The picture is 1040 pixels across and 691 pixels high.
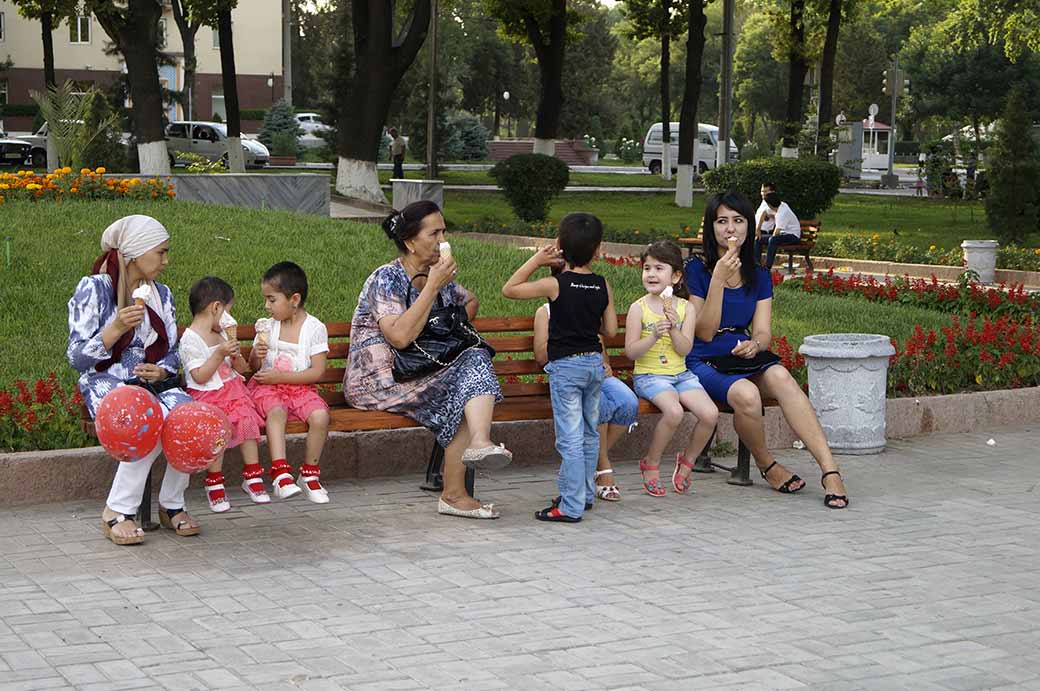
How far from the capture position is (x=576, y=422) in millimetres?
Result: 7363

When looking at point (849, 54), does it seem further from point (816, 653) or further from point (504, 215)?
point (816, 653)

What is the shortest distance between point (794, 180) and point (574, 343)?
20.6 m

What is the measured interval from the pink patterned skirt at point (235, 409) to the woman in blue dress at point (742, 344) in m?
2.39

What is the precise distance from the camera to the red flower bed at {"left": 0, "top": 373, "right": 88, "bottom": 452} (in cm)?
773

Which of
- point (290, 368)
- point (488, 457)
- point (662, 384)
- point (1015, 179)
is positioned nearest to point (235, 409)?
point (290, 368)

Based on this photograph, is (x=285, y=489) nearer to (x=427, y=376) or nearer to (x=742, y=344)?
(x=427, y=376)

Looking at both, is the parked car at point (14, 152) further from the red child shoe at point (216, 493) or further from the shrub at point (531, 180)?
the red child shoe at point (216, 493)

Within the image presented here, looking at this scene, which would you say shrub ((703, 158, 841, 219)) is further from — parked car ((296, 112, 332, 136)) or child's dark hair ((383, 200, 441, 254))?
parked car ((296, 112, 332, 136))

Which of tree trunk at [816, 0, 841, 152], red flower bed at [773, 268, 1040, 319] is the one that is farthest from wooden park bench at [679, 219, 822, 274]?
tree trunk at [816, 0, 841, 152]

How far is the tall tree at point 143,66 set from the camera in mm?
22619

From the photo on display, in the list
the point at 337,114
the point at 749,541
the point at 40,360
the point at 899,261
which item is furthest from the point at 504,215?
the point at 749,541

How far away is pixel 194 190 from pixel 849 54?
65.6 metres

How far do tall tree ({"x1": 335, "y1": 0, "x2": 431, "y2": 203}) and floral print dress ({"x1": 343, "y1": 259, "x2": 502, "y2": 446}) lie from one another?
18.3m

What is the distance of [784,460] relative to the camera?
8953 mm
